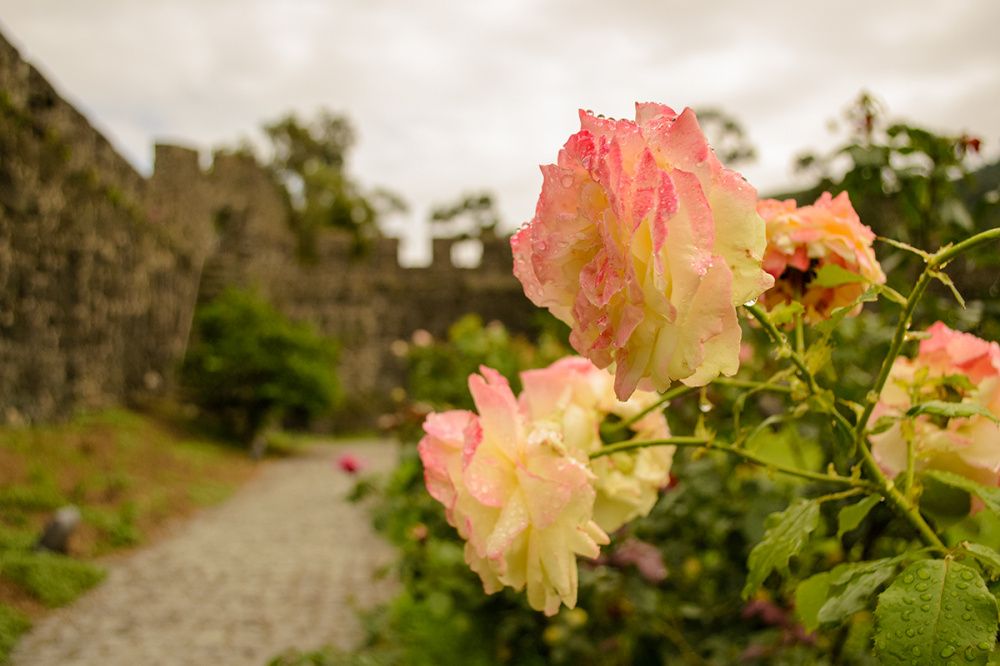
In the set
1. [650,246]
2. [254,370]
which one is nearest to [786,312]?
[650,246]

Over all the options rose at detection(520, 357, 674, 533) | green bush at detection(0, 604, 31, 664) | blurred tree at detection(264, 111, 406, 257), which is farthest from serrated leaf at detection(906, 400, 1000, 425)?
blurred tree at detection(264, 111, 406, 257)

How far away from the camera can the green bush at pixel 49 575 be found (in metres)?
3.58

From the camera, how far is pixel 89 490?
5266 millimetres

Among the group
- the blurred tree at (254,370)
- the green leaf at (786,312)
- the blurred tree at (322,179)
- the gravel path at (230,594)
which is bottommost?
the gravel path at (230,594)

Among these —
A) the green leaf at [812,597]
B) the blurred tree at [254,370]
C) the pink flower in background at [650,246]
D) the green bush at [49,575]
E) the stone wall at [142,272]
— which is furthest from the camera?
the blurred tree at [254,370]

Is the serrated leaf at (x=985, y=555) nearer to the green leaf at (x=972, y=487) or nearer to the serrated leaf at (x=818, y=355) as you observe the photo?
the green leaf at (x=972, y=487)

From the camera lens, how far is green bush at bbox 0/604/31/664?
9.70 ft

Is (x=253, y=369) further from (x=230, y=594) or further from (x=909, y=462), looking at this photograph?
(x=909, y=462)

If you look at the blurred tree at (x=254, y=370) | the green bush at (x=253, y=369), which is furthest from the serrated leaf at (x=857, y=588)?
the green bush at (x=253, y=369)

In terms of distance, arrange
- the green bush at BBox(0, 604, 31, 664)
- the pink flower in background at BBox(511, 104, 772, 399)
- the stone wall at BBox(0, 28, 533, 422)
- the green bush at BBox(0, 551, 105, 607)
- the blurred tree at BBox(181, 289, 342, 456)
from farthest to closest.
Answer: the blurred tree at BBox(181, 289, 342, 456)
the stone wall at BBox(0, 28, 533, 422)
the green bush at BBox(0, 551, 105, 607)
the green bush at BBox(0, 604, 31, 664)
the pink flower in background at BBox(511, 104, 772, 399)

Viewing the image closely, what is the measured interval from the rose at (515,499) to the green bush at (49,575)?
3.70m

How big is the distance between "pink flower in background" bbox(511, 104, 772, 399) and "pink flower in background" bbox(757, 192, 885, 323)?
0.71 feet

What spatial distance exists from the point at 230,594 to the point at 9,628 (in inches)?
42.3

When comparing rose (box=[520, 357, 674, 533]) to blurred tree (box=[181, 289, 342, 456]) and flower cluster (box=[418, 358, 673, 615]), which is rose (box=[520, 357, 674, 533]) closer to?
flower cluster (box=[418, 358, 673, 615])
